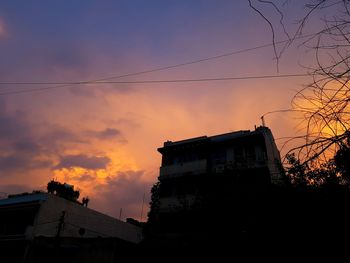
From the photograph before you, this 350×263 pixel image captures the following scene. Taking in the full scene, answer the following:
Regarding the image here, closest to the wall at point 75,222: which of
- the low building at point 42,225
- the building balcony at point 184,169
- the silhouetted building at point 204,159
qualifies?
the low building at point 42,225

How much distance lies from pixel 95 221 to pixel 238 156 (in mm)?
14987

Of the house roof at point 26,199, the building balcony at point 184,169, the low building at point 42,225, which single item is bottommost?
the low building at point 42,225

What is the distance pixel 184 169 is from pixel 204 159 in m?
1.89

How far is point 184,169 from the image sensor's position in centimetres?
2573

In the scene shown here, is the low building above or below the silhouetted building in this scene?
below

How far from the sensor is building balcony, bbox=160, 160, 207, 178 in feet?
82.2

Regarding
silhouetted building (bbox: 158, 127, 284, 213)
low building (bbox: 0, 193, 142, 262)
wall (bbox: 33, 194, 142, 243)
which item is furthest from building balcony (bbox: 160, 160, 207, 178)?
wall (bbox: 33, 194, 142, 243)

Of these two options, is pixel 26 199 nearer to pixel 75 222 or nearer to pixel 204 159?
pixel 75 222

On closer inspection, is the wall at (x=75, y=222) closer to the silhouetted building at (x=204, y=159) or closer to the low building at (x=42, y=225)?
the low building at (x=42, y=225)

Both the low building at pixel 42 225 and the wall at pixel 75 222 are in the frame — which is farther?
the wall at pixel 75 222

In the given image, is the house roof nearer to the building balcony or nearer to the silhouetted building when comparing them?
the silhouetted building

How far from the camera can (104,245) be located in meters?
16.9

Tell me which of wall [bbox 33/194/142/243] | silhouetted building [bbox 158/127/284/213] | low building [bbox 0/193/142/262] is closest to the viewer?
low building [bbox 0/193/142/262]

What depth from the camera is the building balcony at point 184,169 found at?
25047 mm
